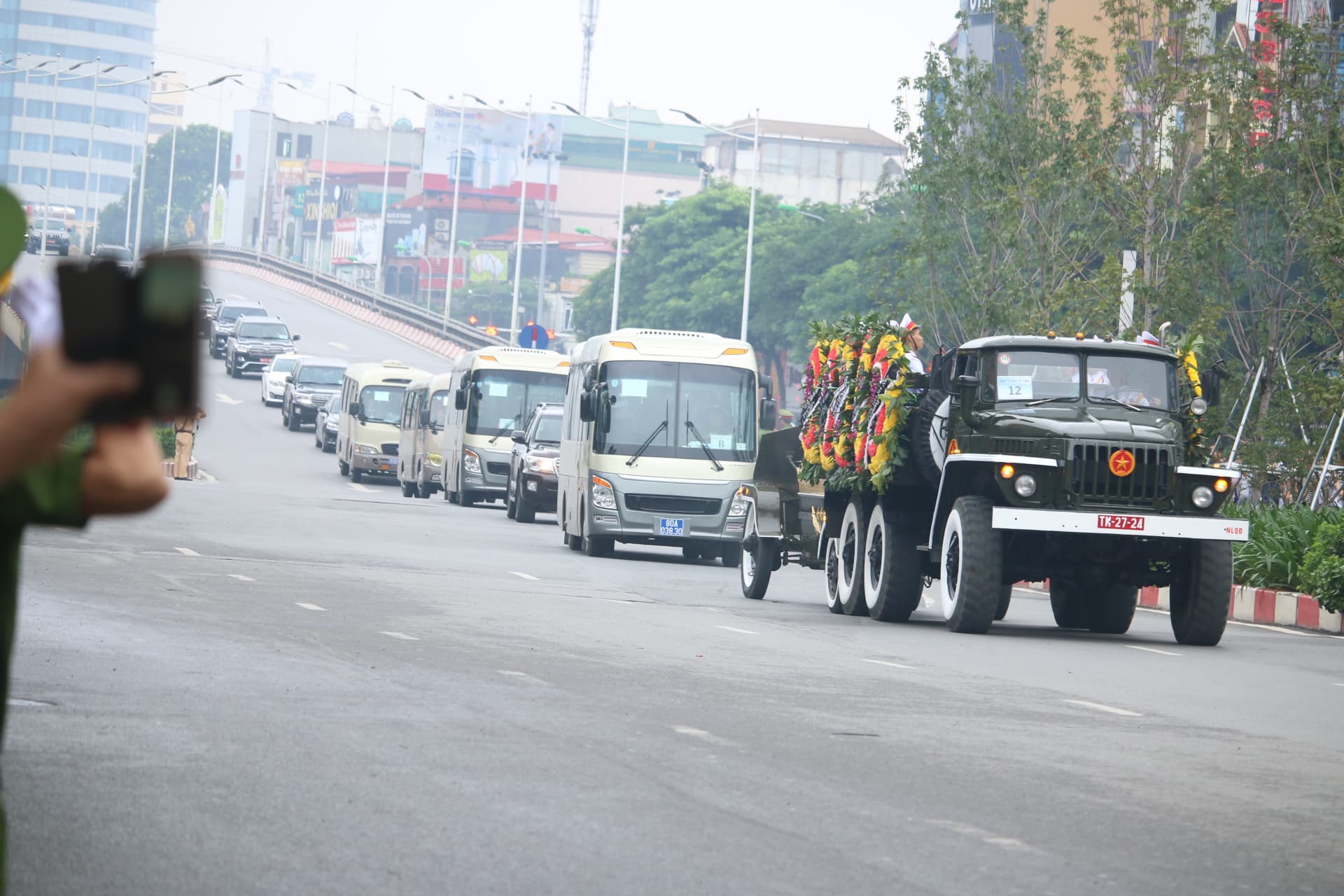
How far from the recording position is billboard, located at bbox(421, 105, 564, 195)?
182m

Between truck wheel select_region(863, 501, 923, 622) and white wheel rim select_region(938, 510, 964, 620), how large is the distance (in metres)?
0.67

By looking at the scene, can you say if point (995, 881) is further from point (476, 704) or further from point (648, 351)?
point (648, 351)

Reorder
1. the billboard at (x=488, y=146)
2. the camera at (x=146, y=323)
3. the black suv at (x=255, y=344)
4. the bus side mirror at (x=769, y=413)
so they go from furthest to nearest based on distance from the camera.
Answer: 1. the billboard at (x=488, y=146)
2. the black suv at (x=255, y=344)
3. the bus side mirror at (x=769, y=413)
4. the camera at (x=146, y=323)

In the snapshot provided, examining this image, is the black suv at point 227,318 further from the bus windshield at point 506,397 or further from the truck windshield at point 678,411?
the truck windshield at point 678,411

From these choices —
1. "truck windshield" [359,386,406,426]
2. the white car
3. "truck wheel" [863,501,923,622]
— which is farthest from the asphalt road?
the white car

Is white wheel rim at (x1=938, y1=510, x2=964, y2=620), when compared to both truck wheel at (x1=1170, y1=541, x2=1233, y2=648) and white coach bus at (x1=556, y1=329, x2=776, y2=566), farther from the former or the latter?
white coach bus at (x1=556, y1=329, x2=776, y2=566)

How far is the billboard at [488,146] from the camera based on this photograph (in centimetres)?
18162

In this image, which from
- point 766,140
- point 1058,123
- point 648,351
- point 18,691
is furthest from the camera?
point 766,140

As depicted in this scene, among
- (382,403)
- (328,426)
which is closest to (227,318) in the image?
(328,426)

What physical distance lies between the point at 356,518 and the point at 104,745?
22.6m

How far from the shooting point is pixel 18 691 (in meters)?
9.89

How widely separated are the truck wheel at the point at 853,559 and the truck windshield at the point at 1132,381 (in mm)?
2500

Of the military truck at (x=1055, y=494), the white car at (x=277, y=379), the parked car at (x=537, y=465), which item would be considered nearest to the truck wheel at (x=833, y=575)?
the military truck at (x=1055, y=494)

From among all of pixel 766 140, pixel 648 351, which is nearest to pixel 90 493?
pixel 648 351
